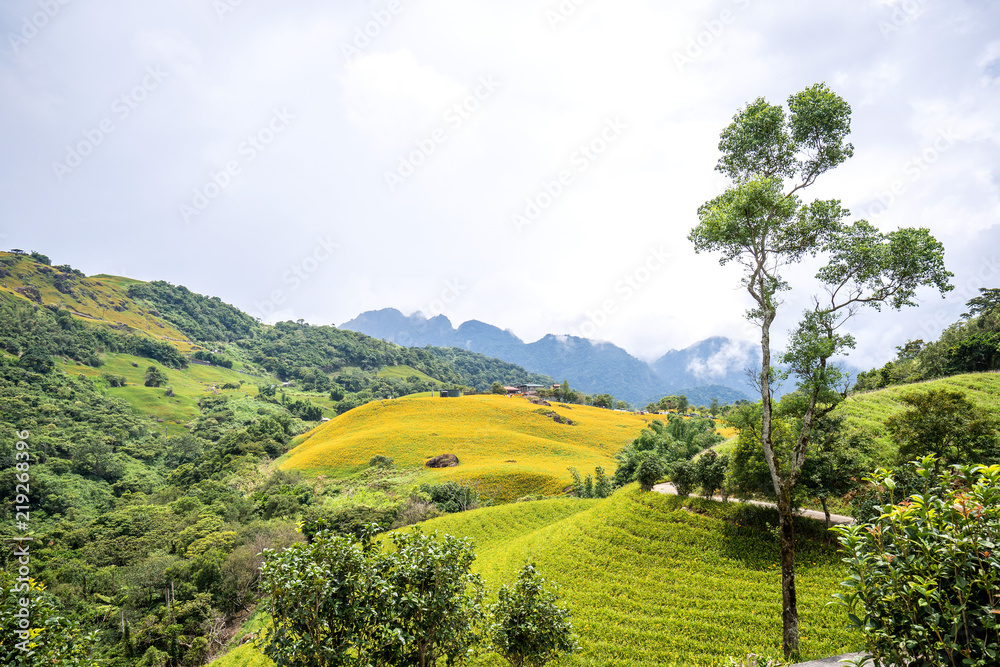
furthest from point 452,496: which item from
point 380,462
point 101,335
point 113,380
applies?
point 101,335

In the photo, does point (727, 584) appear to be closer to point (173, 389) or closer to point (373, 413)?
point (373, 413)

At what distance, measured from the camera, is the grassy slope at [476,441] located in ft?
164

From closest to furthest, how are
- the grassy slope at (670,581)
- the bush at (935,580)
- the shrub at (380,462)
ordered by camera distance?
the bush at (935,580) → the grassy slope at (670,581) → the shrub at (380,462)

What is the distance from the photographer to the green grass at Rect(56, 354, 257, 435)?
111 m

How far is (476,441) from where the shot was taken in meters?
64.2

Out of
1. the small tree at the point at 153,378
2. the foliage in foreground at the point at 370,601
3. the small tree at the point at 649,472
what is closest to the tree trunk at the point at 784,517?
the foliage in foreground at the point at 370,601

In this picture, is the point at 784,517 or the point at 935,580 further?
the point at 784,517

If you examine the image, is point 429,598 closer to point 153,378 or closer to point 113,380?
point 113,380

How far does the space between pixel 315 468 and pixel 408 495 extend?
19.8 meters

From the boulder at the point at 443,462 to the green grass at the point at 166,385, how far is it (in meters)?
87.0

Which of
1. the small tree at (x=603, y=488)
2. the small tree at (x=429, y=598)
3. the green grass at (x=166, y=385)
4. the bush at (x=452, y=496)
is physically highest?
the green grass at (x=166, y=385)

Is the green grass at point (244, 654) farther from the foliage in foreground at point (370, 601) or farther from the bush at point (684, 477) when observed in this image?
the bush at point (684, 477)

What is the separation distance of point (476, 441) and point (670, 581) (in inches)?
1868

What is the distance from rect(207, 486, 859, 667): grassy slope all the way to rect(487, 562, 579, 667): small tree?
21.5ft
